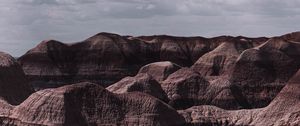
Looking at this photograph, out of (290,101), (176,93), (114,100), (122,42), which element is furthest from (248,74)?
(114,100)

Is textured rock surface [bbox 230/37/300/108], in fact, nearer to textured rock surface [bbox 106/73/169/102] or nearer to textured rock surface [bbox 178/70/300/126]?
textured rock surface [bbox 106/73/169/102]

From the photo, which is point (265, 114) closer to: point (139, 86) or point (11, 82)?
point (139, 86)

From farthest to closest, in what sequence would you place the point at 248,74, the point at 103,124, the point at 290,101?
the point at 248,74 < the point at 290,101 < the point at 103,124

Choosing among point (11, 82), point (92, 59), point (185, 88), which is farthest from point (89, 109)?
point (92, 59)

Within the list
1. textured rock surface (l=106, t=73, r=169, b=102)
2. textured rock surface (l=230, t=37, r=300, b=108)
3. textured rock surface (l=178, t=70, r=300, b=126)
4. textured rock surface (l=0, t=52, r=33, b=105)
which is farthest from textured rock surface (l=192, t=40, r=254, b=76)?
textured rock surface (l=0, t=52, r=33, b=105)

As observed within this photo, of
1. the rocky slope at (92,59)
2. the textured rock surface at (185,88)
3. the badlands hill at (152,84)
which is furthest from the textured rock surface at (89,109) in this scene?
the rocky slope at (92,59)

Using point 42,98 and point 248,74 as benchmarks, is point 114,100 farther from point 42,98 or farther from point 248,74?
point 248,74

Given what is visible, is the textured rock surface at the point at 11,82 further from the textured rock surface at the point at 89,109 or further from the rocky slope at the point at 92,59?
the rocky slope at the point at 92,59
